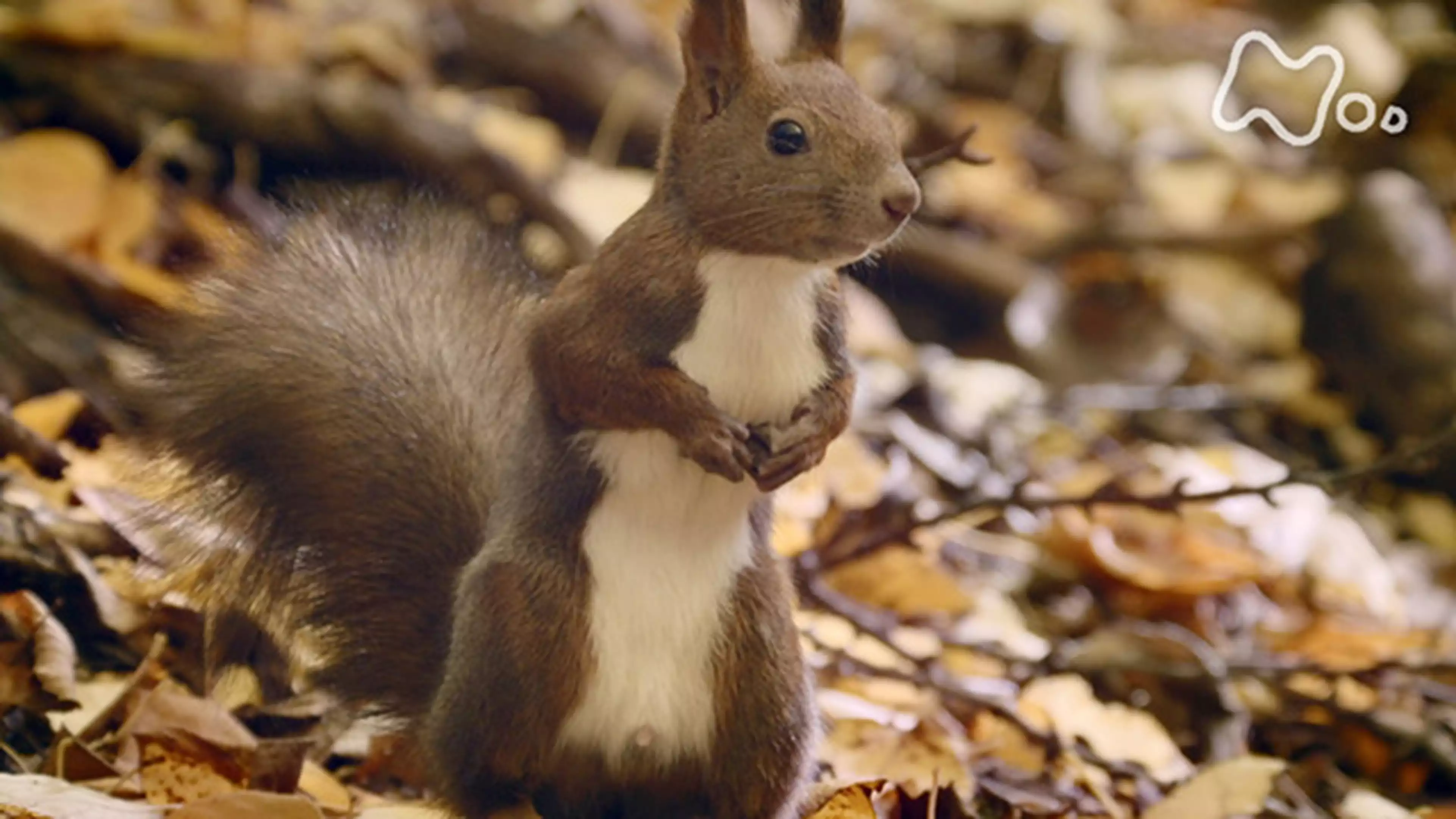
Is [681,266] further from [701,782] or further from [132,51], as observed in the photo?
[132,51]

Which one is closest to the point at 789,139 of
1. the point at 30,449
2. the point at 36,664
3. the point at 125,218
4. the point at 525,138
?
the point at 36,664

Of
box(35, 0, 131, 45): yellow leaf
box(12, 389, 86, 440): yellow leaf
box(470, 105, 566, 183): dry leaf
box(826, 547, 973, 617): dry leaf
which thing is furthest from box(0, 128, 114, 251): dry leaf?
box(826, 547, 973, 617): dry leaf

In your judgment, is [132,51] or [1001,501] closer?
[1001,501]

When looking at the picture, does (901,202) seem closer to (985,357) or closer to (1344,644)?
(1344,644)

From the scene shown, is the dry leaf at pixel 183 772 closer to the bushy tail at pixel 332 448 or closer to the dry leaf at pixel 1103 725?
the bushy tail at pixel 332 448

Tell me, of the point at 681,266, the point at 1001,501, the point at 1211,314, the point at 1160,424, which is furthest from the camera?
the point at 1211,314

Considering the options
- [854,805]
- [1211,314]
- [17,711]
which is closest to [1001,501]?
[854,805]

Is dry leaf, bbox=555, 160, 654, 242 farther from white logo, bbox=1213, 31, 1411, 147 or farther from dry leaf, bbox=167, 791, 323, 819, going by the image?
dry leaf, bbox=167, 791, 323, 819
